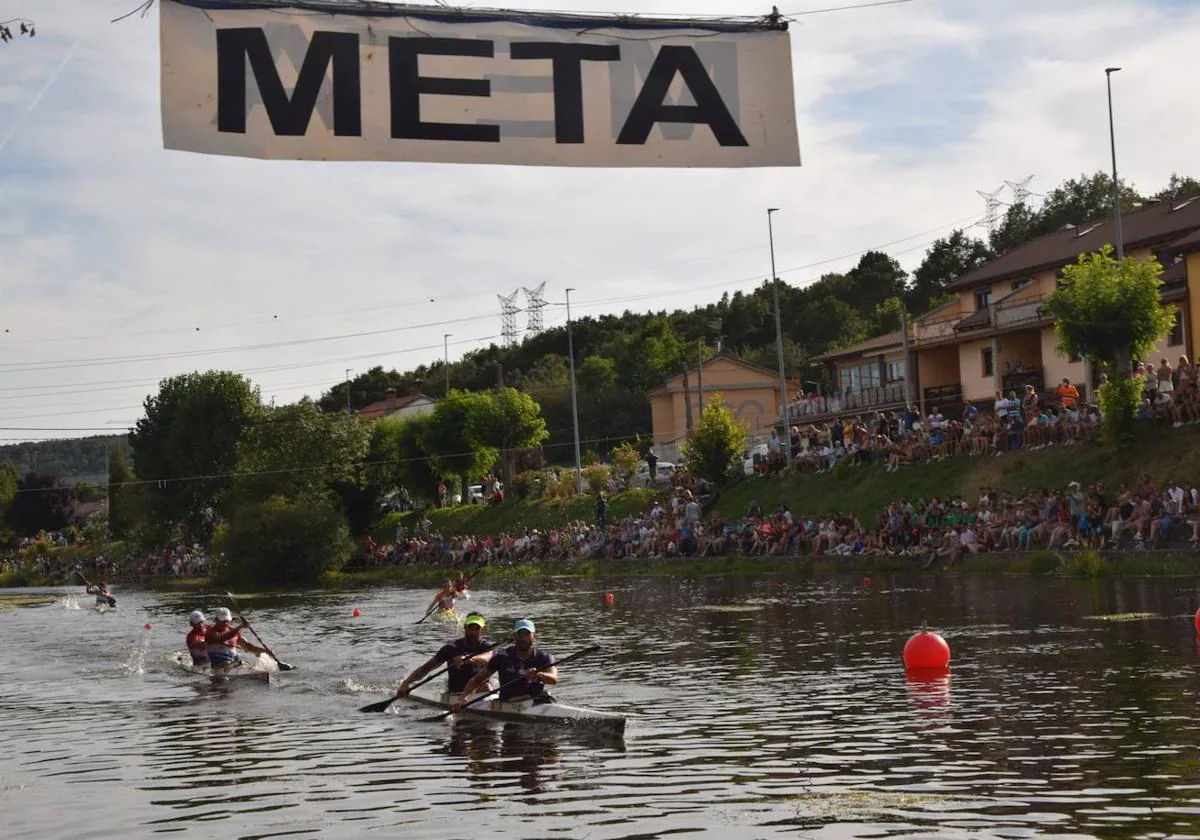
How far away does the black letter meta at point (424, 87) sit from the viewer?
664 centimetres

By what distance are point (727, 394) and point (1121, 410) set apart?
2281 inches

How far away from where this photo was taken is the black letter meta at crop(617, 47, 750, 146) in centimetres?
691

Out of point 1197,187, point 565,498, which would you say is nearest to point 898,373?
point 565,498

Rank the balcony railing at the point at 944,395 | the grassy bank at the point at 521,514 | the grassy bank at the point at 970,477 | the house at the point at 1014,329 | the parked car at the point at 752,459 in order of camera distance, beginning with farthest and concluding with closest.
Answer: the balcony railing at the point at 944,395, the grassy bank at the point at 521,514, the parked car at the point at 752,459, the house at the point at 1014,329, the grassy bank at the point at 970,477

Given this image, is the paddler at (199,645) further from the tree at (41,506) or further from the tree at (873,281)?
the tree at (41,506)

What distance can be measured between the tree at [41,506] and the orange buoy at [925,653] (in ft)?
425

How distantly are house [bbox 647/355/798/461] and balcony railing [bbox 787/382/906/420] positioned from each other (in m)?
25.1

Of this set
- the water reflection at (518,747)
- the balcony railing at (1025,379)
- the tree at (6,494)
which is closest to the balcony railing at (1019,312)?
the balcony railing at (1025,379)

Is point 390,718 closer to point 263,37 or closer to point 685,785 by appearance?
point 685,785

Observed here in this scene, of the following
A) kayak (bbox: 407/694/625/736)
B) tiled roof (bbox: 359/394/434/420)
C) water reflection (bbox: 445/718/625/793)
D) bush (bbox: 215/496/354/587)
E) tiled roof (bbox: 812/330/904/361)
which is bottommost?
water reflection (bbox: 445/718/625/793)

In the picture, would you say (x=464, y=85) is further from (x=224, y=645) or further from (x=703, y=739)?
(x=224, y=645)

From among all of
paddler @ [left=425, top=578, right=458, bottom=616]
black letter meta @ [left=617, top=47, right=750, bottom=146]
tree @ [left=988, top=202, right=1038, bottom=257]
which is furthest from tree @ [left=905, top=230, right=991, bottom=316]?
black letter meta @ [left=617, top=47, right=750, bottom=146]

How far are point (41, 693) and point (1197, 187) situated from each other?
280ft

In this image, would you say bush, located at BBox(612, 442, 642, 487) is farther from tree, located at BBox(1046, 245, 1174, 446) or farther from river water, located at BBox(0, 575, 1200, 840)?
river water, located at BBox(0, 575, 1200, 840)
